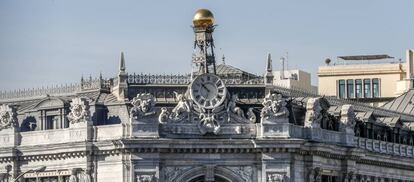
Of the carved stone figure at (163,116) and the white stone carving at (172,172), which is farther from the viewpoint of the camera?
the white stone carving at (172,172)

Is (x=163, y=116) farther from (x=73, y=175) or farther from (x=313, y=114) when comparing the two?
(x=313, y=114)

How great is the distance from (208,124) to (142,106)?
5.11m

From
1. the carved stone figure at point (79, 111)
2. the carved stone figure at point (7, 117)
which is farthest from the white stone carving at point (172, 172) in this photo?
the carved stone figure at point (7, 117)

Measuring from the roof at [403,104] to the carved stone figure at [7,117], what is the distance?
183 feet

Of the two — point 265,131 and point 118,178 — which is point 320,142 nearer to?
point 265,131

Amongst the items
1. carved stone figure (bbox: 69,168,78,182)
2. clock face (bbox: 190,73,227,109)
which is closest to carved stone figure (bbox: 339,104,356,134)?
clock face (bbox: 190,73,227,109)

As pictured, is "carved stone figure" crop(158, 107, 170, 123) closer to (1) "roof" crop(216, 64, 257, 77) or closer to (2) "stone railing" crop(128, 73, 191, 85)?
(2) "stone railing" crop(128, 73, 191, 85)

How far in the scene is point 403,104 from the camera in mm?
195250

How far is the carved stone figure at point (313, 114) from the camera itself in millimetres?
146875

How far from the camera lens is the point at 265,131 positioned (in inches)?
5581

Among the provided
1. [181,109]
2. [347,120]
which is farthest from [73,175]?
[347,120]

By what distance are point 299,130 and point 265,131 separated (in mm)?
4038

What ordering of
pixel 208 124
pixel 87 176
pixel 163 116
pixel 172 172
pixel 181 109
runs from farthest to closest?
pixel 87 176 → pixel 208 124 → pixel 181 109 → pixel 172 172 → pixel 163 116

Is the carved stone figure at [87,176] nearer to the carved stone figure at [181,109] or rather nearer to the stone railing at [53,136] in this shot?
the stone railing at [53,136]
